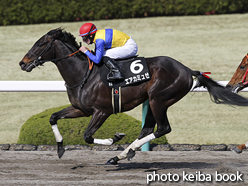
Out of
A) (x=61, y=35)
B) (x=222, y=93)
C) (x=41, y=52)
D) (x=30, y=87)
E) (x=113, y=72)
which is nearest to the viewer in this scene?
(x=113, y=72)

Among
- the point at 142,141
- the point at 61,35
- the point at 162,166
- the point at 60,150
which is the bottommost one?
the point at 162,166

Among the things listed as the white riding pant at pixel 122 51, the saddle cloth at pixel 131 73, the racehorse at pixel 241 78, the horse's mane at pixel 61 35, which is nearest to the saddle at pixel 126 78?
the saddle cloth at pixel 131 73

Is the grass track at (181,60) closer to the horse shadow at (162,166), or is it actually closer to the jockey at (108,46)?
the horse shadow at (162,166)

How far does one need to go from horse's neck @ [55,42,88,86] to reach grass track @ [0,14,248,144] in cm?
258

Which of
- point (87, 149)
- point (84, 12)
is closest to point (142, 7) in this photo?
point (84, 12)

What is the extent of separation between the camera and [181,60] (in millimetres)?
12234

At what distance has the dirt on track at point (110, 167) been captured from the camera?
4.80 m

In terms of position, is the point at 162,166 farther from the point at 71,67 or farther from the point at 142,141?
the point at 71,67

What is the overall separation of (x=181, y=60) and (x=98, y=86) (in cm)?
738

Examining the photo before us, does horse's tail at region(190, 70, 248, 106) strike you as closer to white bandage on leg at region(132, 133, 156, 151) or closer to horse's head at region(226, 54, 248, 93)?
horse's head at region(226, 54, 248, 93)

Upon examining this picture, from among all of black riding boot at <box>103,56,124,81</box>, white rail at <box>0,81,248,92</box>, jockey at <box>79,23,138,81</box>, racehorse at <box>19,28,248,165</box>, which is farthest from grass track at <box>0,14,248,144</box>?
black riding boot at <box>103,56,124,81</box>

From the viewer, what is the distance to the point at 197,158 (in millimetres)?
5855

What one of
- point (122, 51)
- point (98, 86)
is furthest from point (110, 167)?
point (122, 51)

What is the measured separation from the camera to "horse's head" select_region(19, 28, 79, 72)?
17.0 feet
